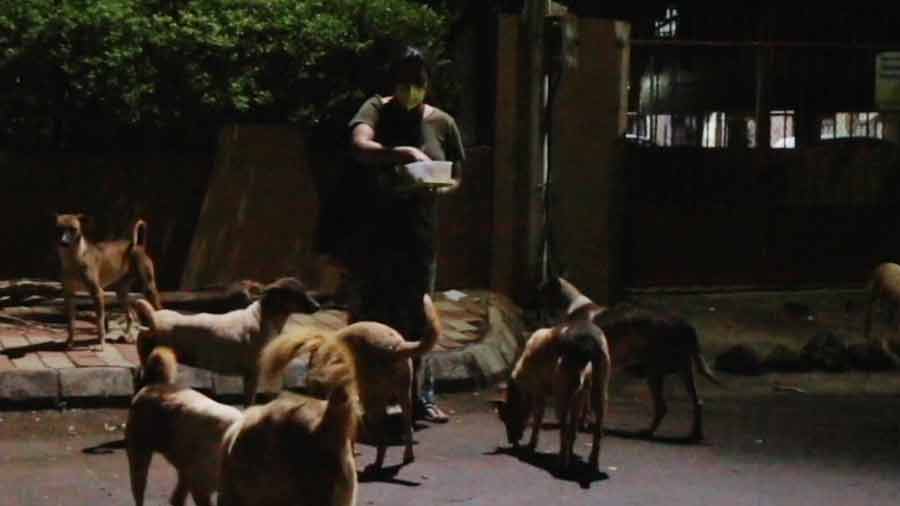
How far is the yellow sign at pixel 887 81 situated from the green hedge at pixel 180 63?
12.5ft

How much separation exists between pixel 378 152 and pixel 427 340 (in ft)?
4.02

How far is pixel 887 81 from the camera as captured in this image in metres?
14.5

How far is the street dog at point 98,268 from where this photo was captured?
11188mm

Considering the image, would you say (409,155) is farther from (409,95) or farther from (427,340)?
(427,340)

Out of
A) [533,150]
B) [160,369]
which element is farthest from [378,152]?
[533,150]

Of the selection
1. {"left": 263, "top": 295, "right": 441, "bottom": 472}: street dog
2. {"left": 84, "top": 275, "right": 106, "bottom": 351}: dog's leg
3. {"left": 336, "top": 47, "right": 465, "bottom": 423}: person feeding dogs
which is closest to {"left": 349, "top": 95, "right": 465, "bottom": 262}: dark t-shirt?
{"left": 336, "top": 47, "right": 465, "bottom": 423}: person feeding dogs

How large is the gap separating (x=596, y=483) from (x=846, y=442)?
1.93 metres

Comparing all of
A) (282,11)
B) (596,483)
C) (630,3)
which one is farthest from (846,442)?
(630,3)

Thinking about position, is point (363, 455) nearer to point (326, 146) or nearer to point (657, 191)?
point (326, 146)

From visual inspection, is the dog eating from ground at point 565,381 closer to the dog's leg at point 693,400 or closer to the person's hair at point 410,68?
the dog's leg at point 693,400

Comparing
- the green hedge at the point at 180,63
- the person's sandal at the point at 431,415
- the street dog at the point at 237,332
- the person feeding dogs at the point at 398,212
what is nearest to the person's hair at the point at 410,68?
the person feeding dogs at the point at 398,212

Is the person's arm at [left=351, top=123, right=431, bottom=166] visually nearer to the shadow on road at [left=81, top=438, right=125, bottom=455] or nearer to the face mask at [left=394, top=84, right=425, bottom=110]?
the face mask at [left=394, top=84, right=425, bottom=110]

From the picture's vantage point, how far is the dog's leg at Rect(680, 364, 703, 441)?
947 centimetres

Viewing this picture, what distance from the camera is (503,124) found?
1366 centimetres
